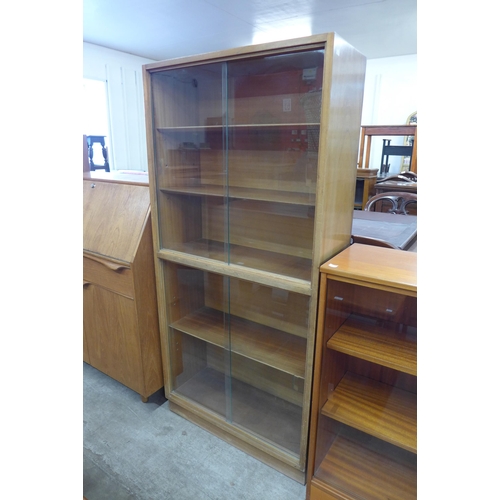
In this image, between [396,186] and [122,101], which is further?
[122,101]

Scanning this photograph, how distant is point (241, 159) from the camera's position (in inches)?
67.0

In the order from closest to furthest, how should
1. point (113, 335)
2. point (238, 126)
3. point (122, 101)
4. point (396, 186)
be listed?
point (238, 126) → point (113, 335) → point (396, 186) → point (122, 101)

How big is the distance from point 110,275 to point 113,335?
371 millimetres

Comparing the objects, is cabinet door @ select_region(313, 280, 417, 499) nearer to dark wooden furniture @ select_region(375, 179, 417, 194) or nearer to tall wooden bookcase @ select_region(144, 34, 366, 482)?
tall wooden bookcase @ select_region(144, 34, 366, 482)

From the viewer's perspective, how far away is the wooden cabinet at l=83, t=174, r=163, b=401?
183 centimetres

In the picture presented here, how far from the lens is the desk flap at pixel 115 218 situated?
183cm

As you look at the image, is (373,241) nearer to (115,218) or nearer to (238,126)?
(238,126)

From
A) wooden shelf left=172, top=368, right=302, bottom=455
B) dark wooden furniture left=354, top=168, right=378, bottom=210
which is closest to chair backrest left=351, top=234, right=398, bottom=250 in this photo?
wooden shelf left=172, top=368, right=302, bottom=455

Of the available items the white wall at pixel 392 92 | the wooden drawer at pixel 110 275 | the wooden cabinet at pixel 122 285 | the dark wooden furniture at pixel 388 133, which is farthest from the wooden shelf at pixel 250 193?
the white wall at pixel 392 92

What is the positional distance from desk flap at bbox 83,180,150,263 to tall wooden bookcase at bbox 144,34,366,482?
0.50 ft

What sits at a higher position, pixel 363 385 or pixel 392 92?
pixel 392 92

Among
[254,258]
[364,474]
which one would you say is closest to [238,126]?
[254,258]

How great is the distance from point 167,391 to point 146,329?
0.40m
